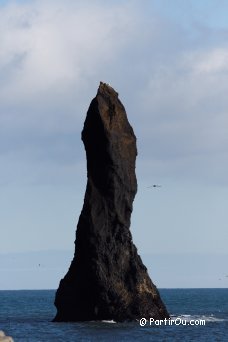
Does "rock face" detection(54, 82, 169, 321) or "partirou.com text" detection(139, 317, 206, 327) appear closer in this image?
"rock face" detection(54, 82, 169, 321)

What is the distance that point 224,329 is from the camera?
8000 cm

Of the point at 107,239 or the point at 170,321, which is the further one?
the point at 170,321

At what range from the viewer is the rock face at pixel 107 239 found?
258 feet

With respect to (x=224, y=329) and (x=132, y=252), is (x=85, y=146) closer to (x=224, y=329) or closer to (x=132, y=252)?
(x=132, y=252)

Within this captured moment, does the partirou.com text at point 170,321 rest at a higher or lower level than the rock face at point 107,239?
lower

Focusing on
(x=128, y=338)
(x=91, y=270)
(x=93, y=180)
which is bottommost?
(x=128, y=338)

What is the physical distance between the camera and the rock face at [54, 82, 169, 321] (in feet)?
258

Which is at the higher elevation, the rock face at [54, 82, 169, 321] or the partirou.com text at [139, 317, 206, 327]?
the rock face at [54, 82, 169, 321]

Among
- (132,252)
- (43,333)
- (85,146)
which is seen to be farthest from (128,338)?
(85,146)

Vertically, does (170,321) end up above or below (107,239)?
below

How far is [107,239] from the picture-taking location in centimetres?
8075

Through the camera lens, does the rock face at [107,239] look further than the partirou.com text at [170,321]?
No

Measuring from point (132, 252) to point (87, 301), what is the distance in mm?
4892

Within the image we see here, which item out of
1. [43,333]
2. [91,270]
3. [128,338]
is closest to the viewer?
[128,338]
